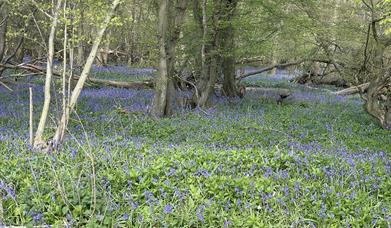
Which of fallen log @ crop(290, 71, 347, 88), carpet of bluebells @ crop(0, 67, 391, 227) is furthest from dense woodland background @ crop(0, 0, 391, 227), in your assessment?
fallen log @ crop(290, 71, 347, 88)

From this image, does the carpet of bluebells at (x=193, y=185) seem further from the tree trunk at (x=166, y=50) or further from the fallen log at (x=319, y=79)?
the fallen log at (x=319, y=79)

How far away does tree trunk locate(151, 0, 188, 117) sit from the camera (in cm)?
1247

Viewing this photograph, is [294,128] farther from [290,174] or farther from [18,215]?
[18,215]

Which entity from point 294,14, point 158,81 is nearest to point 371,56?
point 294,14

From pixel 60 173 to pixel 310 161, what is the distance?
349 centimetres

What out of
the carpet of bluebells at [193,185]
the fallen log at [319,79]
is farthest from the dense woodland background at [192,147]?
the fallen log at [319,79]

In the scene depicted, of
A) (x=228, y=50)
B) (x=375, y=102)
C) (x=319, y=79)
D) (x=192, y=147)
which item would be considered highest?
(x=228, y=50)

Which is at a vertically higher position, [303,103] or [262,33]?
[262,33]

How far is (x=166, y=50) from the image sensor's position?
1286cm

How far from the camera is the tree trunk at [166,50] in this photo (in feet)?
40.9

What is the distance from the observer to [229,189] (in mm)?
5281

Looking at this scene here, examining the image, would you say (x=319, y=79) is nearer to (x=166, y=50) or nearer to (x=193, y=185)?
(x=166, y=50)

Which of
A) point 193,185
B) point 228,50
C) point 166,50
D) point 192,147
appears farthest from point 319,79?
point 193,185

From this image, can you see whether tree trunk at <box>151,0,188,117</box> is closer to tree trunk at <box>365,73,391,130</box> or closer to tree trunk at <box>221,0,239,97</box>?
tree trunk at <box>221,0,239,97</box>
